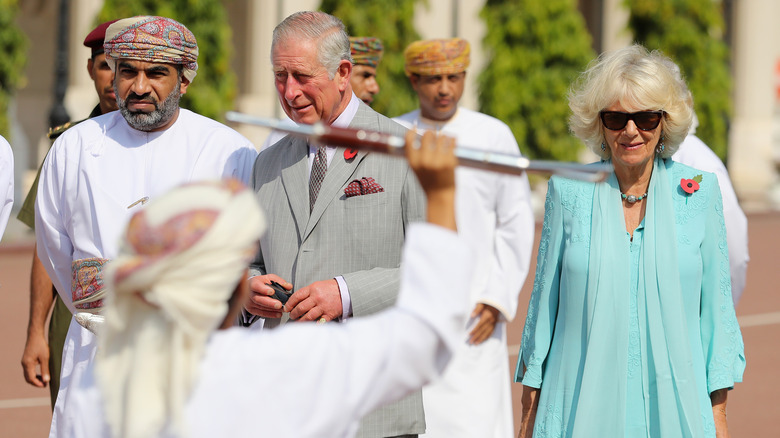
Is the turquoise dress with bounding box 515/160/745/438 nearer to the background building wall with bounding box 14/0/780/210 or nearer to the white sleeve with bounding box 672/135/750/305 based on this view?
the white sleeve with bounding box 672/135/750/305

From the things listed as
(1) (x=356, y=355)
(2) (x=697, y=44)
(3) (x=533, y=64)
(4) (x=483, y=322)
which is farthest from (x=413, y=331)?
(2) (x=697, y=44)

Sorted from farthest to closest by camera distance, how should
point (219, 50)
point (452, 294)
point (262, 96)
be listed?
point (262, 96) → point (219, 50) → point (452, 294)

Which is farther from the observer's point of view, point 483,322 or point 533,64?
point 533,64

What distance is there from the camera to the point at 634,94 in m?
4.16

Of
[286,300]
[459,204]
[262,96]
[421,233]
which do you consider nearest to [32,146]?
[262,96]

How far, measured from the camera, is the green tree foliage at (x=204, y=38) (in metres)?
17.7

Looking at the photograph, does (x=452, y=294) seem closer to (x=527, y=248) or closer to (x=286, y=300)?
(x=286, y=300)

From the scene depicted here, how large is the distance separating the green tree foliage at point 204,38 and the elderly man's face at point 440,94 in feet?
37.5

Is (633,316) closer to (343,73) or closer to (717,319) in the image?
(717,319)

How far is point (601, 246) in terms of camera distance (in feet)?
13.4

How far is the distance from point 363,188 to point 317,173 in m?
0.22

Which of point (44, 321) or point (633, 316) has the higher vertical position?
point (633, 316)

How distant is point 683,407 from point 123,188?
214 cm

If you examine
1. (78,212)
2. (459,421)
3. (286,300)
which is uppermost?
(78,212)
